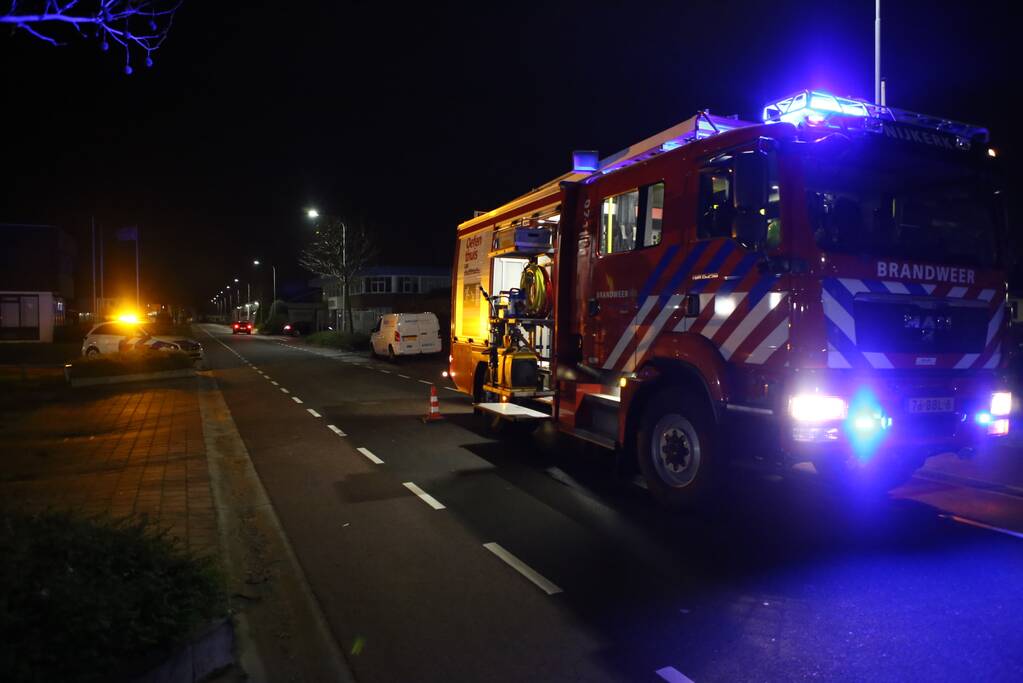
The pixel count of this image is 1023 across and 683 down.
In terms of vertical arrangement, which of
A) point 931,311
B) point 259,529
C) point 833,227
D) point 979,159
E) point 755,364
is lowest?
point 259,529

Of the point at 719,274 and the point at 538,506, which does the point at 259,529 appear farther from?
the point at 719,274

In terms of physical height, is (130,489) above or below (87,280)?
below

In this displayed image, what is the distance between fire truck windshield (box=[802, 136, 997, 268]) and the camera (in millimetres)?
5633

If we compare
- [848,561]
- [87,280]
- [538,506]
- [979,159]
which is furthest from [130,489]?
[87,280]

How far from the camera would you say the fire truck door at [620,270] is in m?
7.32

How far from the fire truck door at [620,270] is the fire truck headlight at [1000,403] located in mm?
3228

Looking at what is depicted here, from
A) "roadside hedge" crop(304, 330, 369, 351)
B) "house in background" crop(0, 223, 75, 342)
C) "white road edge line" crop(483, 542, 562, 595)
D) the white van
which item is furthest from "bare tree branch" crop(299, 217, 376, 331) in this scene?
"white road edge line" crop(483, 542, 562, 595)

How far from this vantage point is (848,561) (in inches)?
212

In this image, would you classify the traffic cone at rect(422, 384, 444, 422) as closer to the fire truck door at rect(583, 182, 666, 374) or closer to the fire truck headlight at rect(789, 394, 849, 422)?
the fire truck door at rect(583, 182, 666, 374)

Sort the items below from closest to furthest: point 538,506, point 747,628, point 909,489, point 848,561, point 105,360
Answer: point 747,628 → point 848,561 → point 538,506 → point 909,489 → point 105,360

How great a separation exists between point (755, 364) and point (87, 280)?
80194mm

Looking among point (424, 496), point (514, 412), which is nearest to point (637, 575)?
point (424, 496)

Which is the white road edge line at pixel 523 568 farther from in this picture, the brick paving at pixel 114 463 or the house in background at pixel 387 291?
the house in background at pixel 387 291

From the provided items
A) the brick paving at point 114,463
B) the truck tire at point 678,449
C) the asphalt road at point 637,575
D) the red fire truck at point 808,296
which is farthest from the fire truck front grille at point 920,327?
the brick paving at point 114,463
